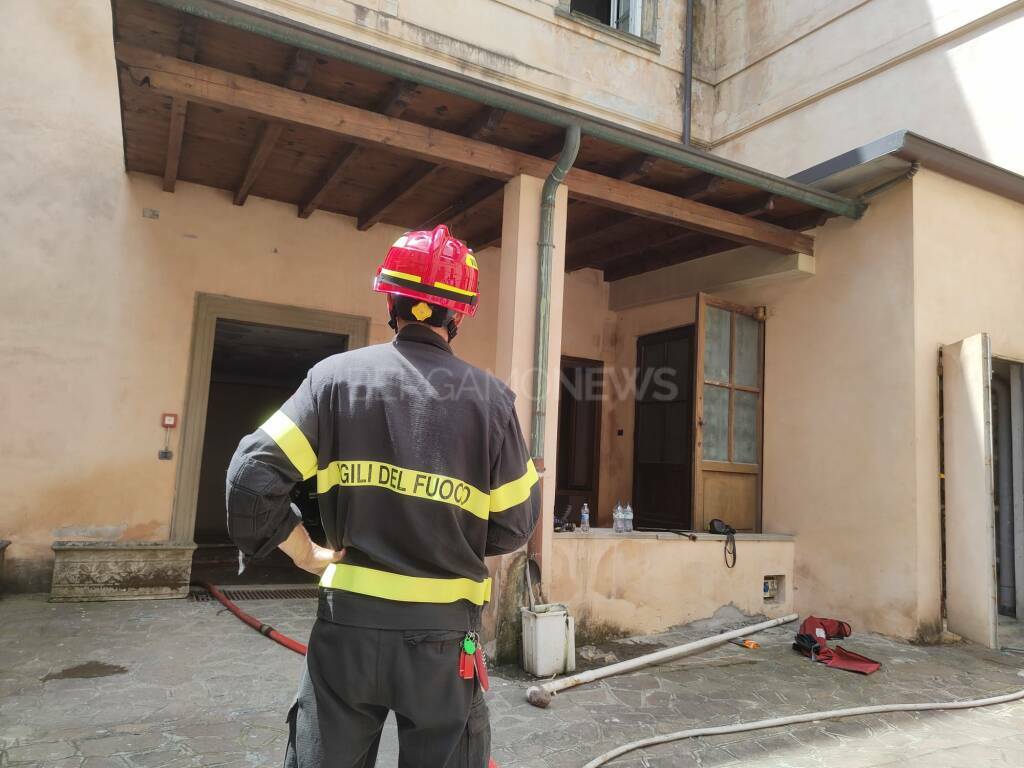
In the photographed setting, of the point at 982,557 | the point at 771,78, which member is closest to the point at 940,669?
the point at 982,557

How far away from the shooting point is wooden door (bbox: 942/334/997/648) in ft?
18.8

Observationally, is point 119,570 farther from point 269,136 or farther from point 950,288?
point 950,288

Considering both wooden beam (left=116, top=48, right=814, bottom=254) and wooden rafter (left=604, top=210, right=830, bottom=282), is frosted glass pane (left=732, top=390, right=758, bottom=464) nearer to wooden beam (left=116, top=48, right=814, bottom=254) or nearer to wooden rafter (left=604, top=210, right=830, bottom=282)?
wooden rafter (left=604, top=210, right=830, bottom=282)

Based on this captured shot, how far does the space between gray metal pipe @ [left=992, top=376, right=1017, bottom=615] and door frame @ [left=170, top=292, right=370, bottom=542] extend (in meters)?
7.27

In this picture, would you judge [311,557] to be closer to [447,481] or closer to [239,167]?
[447,481]

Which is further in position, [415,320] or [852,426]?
[852,426]

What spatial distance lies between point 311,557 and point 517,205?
401cm

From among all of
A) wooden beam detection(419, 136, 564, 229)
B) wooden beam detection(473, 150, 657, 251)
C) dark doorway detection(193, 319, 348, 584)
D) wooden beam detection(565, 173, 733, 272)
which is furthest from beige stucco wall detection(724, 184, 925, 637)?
dark doorway detection(193, 319, 348, 584)

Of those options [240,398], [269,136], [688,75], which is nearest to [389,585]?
[269,136]

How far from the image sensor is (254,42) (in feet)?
13.6

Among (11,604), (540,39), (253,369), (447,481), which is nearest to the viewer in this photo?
(447,481)

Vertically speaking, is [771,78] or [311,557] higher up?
[771,78]

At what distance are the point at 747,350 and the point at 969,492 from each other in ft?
8.00

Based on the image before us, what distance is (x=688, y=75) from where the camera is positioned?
10.5 metres
